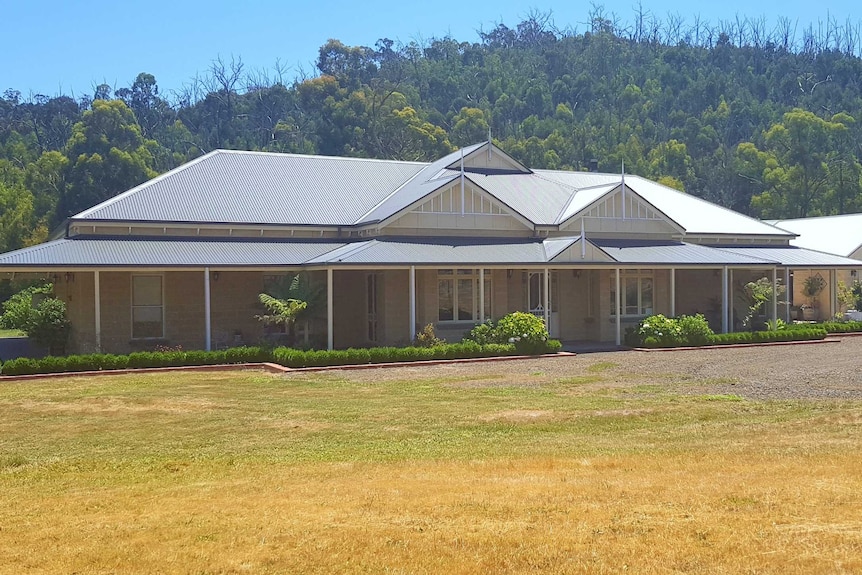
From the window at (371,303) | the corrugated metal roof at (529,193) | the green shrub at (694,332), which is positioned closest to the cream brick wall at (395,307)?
the window at (371,303)

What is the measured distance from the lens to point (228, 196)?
1150 inches

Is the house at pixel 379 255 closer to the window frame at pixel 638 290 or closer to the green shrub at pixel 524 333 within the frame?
the window frame at pixel 638 290

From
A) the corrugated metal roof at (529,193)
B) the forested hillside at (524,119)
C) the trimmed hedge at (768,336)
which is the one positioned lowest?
the trimmed hedge at (768,336)

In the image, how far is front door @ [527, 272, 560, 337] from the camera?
28695mm

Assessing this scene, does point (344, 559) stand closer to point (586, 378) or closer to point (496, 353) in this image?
point (586, 378)

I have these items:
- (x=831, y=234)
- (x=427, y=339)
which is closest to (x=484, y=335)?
(x=427, y=339)

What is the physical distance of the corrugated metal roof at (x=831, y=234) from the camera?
4277 centimetres

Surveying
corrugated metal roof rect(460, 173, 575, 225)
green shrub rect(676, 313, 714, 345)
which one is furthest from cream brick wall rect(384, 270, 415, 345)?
green shrub rect(676, 313, 714, 345)

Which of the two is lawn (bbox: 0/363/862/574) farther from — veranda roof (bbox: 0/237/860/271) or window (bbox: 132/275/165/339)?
window (bbox: 132/275/165/339)

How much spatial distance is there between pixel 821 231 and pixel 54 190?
50820mm

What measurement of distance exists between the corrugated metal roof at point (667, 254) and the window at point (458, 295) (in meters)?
4.25

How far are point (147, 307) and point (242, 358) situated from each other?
4107mm

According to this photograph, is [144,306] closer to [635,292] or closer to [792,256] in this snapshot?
[635,292]

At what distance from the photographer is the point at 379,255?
25.0m
